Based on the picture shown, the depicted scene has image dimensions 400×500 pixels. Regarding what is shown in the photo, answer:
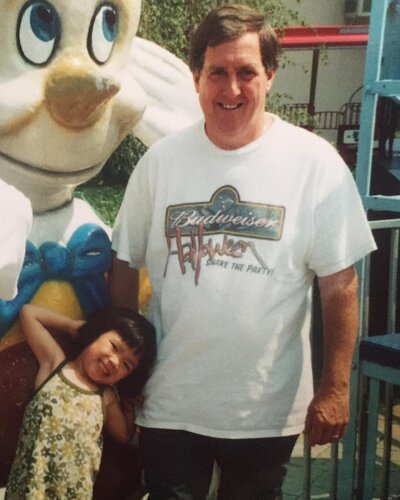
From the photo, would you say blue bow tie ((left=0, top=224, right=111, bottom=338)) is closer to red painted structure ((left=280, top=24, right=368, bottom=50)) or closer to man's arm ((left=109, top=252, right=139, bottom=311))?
man's arm ((left=109, top=252, right=139, bottom=311))

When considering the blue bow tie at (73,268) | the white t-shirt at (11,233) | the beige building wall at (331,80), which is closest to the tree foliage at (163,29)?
the blue bow tie at (73,268)

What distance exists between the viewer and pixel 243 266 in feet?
6.53

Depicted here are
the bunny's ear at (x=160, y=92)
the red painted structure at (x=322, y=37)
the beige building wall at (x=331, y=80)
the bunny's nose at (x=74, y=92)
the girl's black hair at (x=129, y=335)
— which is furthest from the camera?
the beige building wall at (x=331, y=80)

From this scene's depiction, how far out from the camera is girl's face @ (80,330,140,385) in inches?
79.3

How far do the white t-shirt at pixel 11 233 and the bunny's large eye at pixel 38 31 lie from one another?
52cm

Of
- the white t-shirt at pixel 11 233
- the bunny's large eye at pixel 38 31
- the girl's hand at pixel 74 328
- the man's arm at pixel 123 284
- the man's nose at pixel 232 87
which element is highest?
the bunny's large eye at pixel 38 31

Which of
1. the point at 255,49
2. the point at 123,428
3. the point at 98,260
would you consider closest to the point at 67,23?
the point at 255,49

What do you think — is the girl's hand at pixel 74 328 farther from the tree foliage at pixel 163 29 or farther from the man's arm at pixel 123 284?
the tree foliage at pixel 163 29

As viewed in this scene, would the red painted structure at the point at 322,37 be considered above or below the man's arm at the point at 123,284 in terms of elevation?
above

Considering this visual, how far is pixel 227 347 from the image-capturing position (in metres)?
→ 2.01

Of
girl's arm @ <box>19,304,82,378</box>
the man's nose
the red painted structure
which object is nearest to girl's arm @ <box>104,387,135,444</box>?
girl's arm @ <box>19,304,82,378</box>

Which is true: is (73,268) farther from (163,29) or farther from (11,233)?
(163,29)

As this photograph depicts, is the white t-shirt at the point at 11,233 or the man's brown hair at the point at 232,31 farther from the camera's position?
the man's brown hair at the point at 232,31

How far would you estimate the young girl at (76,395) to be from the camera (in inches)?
77.2
